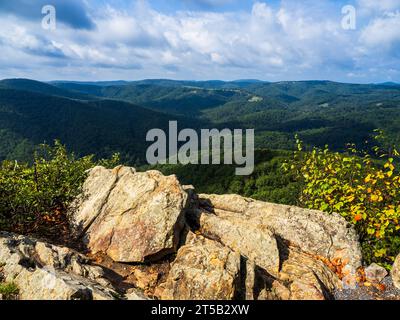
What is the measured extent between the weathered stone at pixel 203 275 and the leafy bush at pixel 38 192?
6361 mm

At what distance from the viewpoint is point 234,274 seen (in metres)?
10.2

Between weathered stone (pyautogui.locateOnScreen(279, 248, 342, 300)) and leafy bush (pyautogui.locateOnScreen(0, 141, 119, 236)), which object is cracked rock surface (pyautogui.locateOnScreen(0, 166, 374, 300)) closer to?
weathered stone (pyautogui.locateOnScreen(279, 248, 342, 300))

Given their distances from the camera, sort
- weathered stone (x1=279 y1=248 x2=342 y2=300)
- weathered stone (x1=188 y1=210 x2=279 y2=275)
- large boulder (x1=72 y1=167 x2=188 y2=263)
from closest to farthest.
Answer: weathered stone (x1=279 y1=248 x2=342 y2=300), large boulder (x1=72 y1=167 x2=188 y2=263), weathered stone (x1=188 y1=210 x2=279 y2=275)

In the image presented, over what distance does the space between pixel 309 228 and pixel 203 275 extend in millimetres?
6478

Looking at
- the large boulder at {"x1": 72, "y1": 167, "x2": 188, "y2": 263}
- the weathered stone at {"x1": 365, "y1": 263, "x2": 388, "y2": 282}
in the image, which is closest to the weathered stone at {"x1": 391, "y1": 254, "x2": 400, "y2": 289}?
the weathered stone at {"x1": 365, "y1": 263, "x2": 388, "y2": 282}

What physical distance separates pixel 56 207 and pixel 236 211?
8481mm

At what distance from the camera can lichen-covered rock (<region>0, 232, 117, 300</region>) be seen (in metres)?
8.55

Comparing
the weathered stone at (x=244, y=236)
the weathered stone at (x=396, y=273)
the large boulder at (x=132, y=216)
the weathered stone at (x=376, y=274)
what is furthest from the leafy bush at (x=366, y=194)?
the large boulder at (x=132, y=216)

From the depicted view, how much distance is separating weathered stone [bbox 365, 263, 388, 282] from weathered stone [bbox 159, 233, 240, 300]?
215 inches

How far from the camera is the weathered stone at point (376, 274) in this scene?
12.3 meters

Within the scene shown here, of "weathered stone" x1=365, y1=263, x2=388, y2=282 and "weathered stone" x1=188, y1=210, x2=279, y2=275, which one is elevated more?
"weathered stone" x1=188, y1=210, x2=279, y2=275
